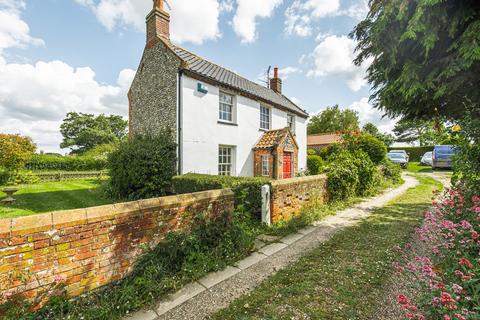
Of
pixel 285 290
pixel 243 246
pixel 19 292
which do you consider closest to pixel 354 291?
pixel 285 290

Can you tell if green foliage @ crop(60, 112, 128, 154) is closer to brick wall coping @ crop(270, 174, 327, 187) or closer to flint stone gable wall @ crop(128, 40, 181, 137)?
flint stone gable wall @ crop(128, 40, 181, 137)

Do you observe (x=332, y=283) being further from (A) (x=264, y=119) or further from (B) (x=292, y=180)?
(A) (x=264, y=119)

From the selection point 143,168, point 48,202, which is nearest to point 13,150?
point 48,202

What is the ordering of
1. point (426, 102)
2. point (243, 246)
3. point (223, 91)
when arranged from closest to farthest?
point (243, 246) → point (426, 102) → point (223, 91)

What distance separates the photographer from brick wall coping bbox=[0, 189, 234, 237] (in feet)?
8.29

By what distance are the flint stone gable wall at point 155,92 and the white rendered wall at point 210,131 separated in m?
0.68

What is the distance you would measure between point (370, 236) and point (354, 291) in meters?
2.54

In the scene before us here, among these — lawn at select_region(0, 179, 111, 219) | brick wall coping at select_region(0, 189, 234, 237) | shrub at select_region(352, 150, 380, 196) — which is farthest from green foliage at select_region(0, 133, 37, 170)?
shrub at select_region(352, 150, 380, 196)

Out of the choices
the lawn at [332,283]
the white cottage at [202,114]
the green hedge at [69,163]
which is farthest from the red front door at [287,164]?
the green hedge at [69,163]

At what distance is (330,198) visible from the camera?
8.75m

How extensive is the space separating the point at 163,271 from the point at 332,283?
268 cm

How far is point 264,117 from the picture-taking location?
1445 centimetres

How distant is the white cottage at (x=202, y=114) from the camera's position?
1019 centimetres

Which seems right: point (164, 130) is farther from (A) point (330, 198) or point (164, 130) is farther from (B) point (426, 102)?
(B) point (426, 102)
